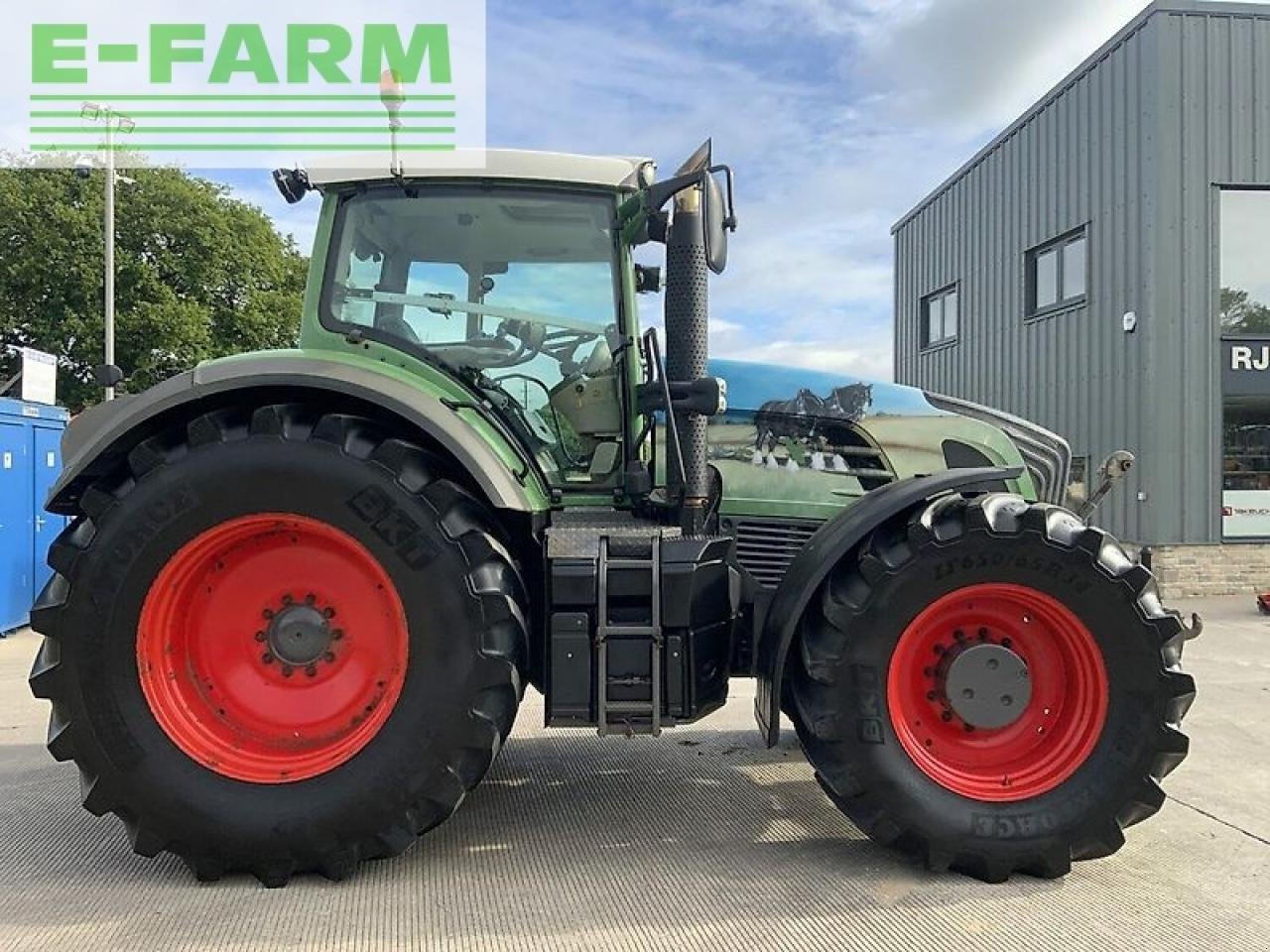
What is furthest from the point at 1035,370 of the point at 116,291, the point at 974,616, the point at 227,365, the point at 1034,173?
the point at 116,291

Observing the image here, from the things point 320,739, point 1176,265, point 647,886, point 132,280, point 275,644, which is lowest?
point 647,886

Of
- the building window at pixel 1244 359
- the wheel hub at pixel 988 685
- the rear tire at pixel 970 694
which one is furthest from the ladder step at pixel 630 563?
the building window at pixel 1244 359

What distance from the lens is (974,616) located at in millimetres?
3400

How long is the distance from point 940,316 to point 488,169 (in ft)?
42.7

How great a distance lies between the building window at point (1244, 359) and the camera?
33.1 feet

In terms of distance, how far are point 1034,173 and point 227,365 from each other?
11224mm

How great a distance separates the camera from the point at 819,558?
3.34 meters

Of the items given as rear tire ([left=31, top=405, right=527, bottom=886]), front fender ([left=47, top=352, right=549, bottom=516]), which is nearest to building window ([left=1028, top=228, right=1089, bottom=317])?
front fender ([left=47, top=352, right=549, bottom=516])

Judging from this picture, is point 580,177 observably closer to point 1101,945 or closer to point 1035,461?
point 1035,461

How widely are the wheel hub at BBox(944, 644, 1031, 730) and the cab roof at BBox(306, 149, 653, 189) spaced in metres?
2.14

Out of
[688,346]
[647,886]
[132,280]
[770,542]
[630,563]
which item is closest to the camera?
[647,886]

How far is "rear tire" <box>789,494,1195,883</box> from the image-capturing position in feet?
10.5

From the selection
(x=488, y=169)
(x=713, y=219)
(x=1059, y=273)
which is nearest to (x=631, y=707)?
(x=713, y=219)

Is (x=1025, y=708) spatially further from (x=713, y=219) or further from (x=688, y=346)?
(x=713, y=219)
